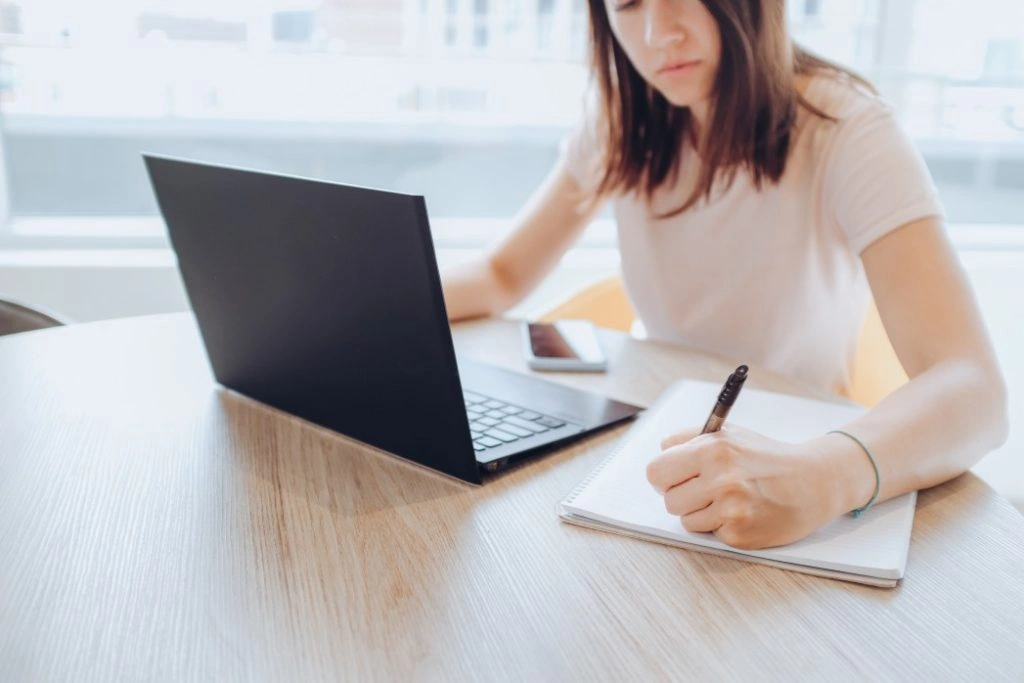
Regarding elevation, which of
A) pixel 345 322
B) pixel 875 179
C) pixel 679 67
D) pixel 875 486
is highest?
pixel 679 67

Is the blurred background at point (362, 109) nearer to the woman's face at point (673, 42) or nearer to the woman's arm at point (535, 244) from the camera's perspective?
the woman's arm at point (535, 244)

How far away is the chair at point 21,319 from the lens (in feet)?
4.34

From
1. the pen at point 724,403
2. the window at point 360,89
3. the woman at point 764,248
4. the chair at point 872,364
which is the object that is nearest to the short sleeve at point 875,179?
the woman at point 764,248

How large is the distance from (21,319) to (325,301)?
74 cm

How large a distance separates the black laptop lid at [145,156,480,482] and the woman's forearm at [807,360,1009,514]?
303 millimetres

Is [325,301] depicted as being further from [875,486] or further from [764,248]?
[764,248]

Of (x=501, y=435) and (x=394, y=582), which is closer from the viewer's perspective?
(x=394, y=582)

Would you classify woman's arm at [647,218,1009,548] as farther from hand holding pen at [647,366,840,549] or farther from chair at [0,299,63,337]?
chair at [0,299,63,337]

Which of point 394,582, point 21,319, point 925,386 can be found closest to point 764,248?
point 925,386

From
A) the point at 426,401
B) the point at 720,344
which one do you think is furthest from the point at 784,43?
the point at 426,401

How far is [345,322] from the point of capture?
0.81 m

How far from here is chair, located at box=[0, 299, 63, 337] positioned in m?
1.32

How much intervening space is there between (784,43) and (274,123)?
1480 mm

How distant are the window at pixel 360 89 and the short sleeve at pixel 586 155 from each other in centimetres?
93
